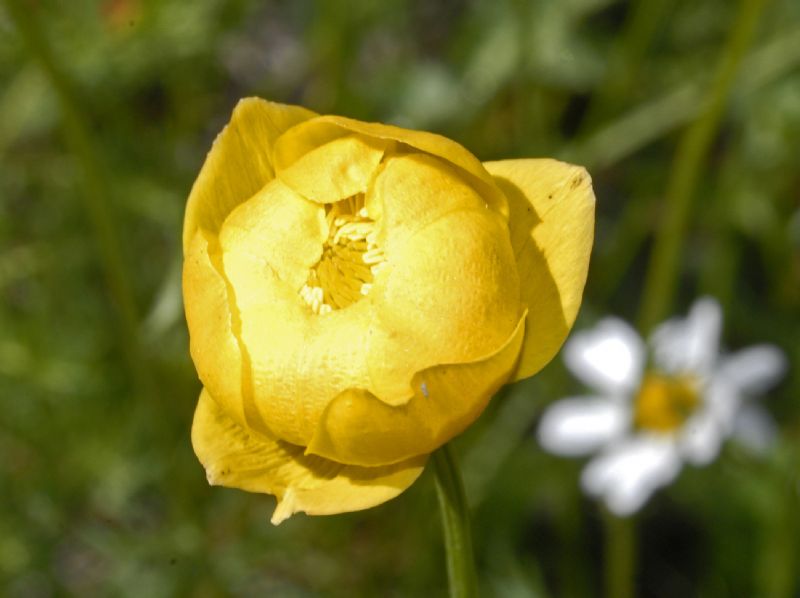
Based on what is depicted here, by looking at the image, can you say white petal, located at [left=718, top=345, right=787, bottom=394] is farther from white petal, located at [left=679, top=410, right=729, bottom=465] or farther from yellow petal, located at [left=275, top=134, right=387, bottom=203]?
yellow petal, located at [left=275, top=134, right=387, bottom=203]

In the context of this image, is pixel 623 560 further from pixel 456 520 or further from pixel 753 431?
pixel 456 520

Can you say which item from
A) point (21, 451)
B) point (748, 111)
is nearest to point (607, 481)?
point (748, 111)

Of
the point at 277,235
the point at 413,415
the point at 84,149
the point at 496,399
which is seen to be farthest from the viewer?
the point at 496,399

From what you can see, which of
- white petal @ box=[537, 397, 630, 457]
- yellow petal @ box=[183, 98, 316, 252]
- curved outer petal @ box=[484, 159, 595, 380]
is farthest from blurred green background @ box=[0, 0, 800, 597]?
curved outer petal @ box=[484, 159, 595, 380]

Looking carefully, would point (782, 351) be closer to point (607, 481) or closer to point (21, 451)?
point (607, 481)

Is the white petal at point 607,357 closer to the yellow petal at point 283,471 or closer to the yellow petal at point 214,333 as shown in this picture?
the yellow petal at point 283,471

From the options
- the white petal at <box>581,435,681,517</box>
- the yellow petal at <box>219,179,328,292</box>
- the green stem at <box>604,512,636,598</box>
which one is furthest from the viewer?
the white petal at <box>581,435,681,517</box>

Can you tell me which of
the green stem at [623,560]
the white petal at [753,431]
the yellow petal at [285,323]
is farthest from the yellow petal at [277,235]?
the white petal at [753,431]

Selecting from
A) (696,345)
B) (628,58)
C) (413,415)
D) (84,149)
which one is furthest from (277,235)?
(628,58)
